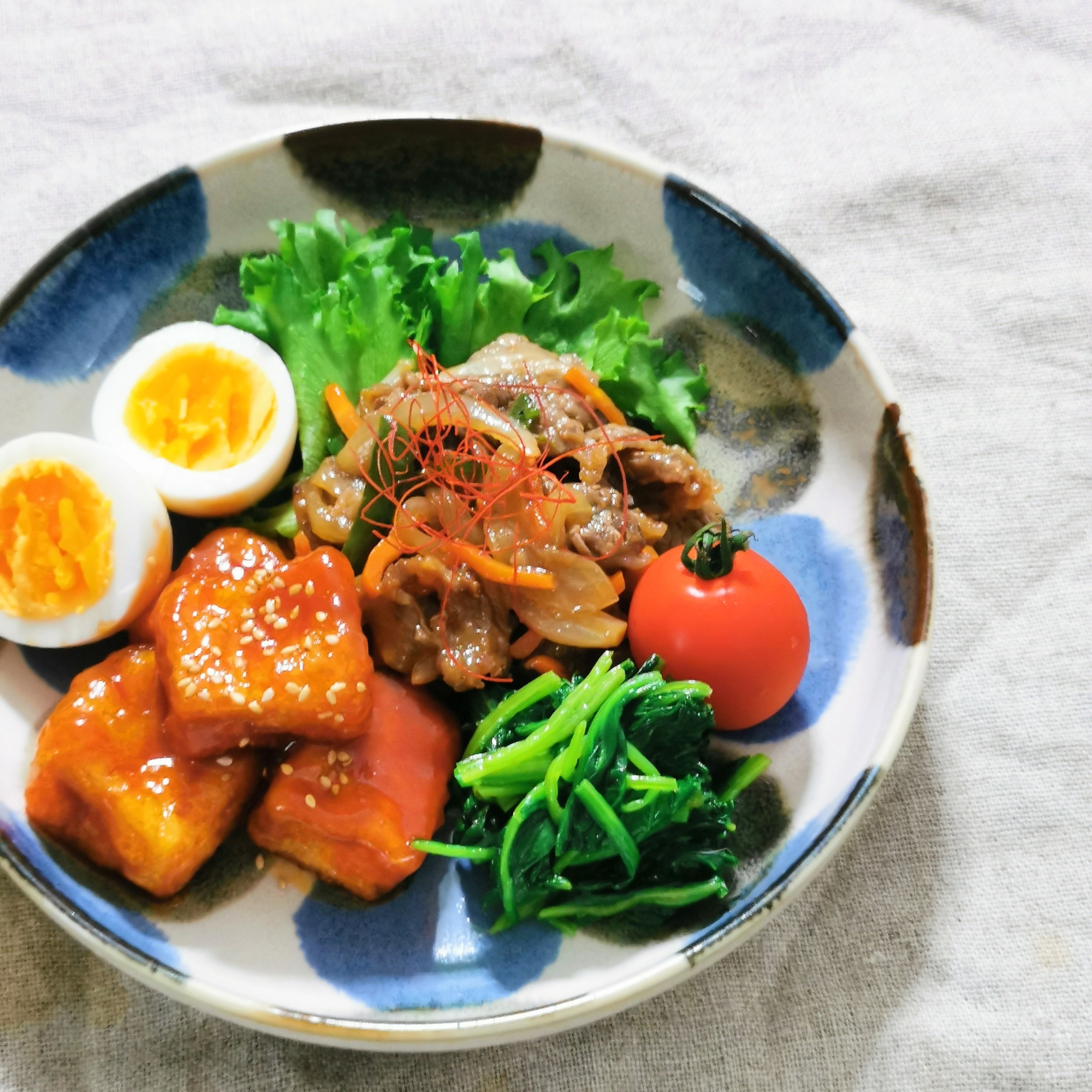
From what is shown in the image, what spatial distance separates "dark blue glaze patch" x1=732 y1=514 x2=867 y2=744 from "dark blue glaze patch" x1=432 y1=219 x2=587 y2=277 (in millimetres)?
1142

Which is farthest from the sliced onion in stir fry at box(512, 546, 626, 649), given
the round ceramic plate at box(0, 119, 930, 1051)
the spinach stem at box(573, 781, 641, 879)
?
the round ceramic plate at box(0, 119, 930, 1051)

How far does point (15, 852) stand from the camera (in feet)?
7.11

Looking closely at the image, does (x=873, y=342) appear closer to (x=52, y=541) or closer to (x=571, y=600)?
(x=571, y=600)

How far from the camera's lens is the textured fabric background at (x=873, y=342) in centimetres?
251

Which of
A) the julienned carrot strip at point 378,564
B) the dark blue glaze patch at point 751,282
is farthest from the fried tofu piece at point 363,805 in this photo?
the dark blue glaze patch at point 751,282

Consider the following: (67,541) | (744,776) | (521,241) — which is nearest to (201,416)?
(67,541)

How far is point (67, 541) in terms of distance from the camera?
239 cm

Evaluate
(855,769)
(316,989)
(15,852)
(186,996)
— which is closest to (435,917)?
(316,989)

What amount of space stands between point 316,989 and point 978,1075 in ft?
6.24

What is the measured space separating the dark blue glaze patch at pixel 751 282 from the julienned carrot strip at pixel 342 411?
1185 mm

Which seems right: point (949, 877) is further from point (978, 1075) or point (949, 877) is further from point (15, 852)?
point (15, 852)

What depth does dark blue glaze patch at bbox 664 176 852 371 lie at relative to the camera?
9.20 feet

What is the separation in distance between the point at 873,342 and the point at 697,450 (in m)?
1.04

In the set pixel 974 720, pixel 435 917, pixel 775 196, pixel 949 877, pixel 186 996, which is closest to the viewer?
pixel 186 996
